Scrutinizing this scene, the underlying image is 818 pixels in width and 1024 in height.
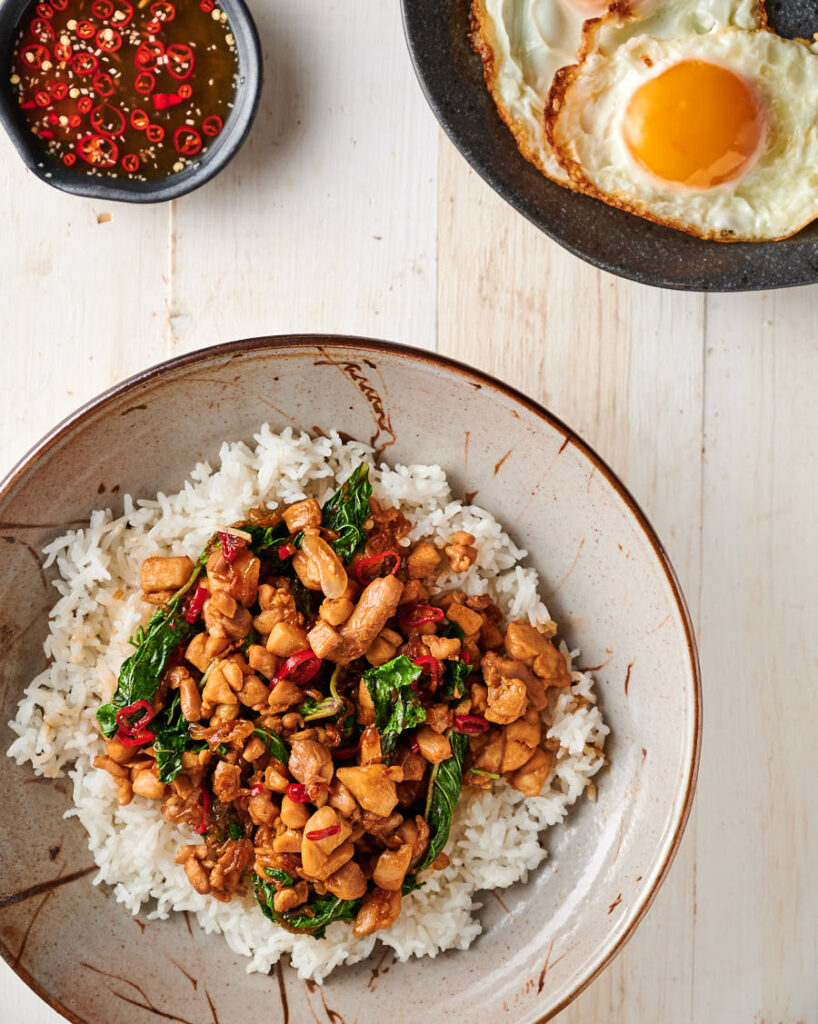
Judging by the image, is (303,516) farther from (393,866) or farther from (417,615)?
(393,866)

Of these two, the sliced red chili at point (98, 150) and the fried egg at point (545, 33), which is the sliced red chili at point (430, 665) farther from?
the sliced red chili at point (98, 150)

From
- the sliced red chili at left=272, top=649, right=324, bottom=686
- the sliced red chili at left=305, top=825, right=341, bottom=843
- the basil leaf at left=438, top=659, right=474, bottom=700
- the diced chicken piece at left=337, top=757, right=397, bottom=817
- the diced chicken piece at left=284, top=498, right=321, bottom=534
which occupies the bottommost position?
the sliced red chili at left=305, top=825, right=341, bottom=843

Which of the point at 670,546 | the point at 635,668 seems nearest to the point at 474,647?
the point at 635,668

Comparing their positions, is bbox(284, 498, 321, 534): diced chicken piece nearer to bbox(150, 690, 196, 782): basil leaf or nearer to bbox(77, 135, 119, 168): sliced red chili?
bbox(150, 690, 196, 782): basil leaf

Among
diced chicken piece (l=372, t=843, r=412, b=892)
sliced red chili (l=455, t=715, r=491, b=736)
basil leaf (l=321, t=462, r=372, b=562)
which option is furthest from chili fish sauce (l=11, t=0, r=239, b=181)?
Answer: diced chicken piece (l=372, t=843, r=412, b=892)

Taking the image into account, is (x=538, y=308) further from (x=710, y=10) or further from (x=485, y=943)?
(x=485, y=943)

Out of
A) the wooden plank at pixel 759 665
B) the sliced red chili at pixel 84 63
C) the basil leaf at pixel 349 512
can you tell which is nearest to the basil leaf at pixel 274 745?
the basil leaf at pixel 349 512
